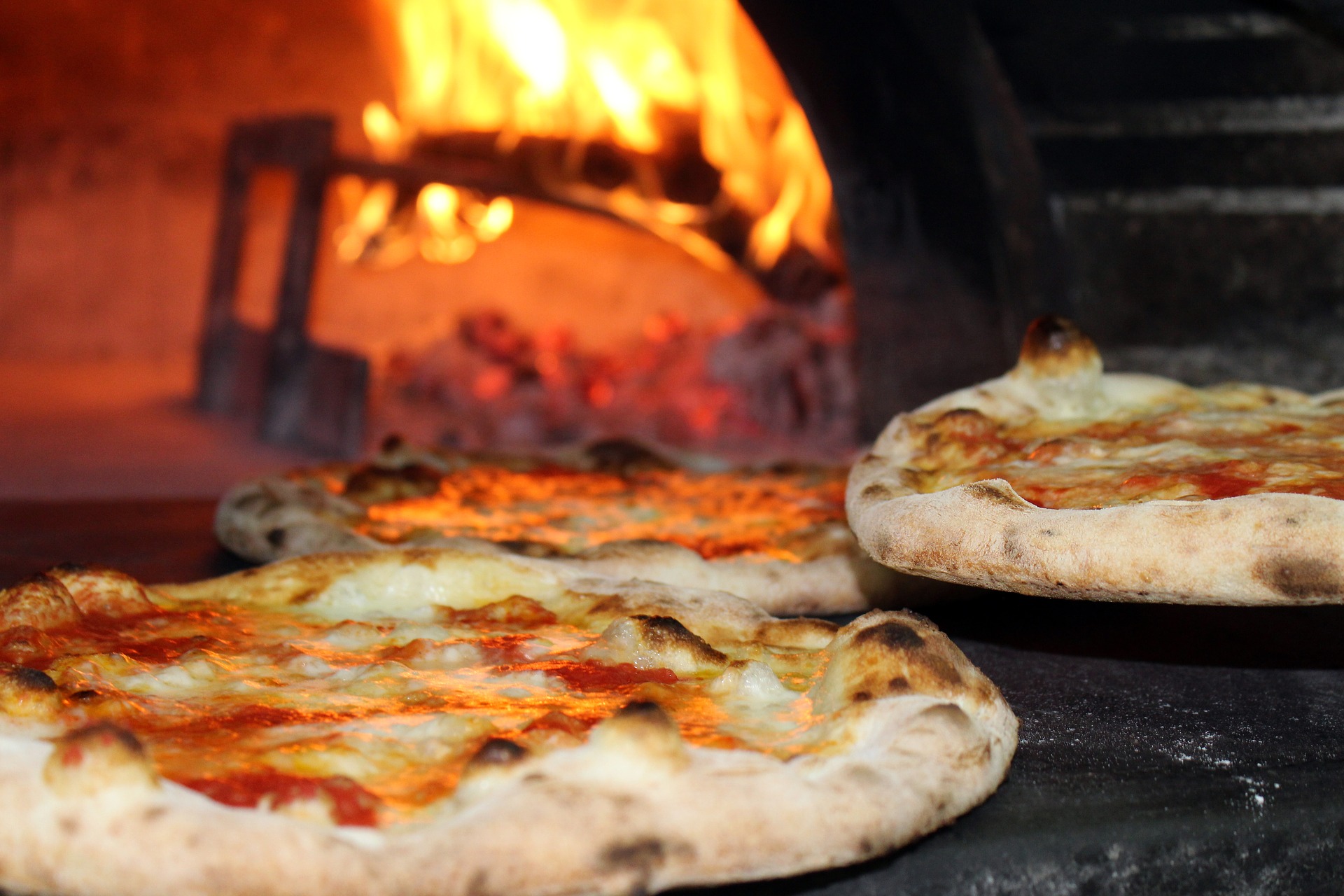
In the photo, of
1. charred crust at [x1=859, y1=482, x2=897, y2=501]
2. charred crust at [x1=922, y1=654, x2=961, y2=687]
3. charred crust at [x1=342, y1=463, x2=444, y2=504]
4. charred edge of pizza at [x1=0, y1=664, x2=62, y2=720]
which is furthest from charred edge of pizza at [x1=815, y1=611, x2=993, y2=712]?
charred crust at [x1=342, y1=463, x2=444, y2=504]

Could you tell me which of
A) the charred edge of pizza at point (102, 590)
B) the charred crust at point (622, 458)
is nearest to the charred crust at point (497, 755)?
the charred edge of pizza at point (102, 590)

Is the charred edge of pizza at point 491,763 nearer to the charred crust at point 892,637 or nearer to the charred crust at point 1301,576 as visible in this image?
the charred crust at point 892,637

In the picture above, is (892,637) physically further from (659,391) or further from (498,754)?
(659,391)

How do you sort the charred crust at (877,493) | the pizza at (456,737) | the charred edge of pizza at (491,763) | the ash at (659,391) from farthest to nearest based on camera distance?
1. the ash at (659,391)
2. the charred crust at (877,493)
3. the charred edge of pizza at (491,763)
4. the pizza at (456,737)

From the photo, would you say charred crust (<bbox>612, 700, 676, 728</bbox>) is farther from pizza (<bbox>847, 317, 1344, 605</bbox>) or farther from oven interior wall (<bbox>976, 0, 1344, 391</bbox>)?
oven interior wall (<bbox>976, 0, 1344, 391</bbox>)

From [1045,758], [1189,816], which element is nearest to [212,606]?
[1045,758]

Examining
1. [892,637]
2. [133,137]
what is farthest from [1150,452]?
[133,137]
